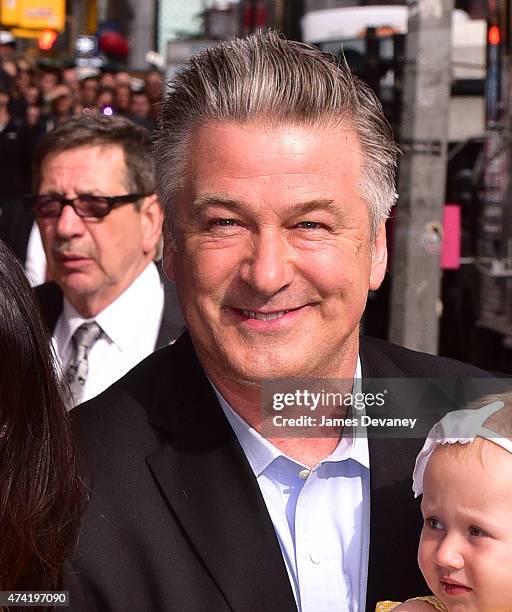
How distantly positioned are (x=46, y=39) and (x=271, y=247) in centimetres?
2658

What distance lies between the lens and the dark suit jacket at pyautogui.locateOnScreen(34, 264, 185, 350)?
3750 mm

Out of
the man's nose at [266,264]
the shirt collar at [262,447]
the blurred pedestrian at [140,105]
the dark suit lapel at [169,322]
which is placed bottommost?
the shirt collar at [262,447]

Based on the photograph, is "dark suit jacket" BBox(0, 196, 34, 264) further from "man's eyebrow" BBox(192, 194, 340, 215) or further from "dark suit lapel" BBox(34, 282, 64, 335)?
"man's eyebrow" BBox(192, 194, 340, 215)

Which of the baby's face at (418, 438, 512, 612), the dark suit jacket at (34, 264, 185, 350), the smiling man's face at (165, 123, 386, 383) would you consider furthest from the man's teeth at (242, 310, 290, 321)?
the dark suit jacket at (34, 264, 185, 350)

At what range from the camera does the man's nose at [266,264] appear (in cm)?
202

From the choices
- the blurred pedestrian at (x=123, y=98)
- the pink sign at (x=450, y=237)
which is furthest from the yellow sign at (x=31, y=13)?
the pink sign at (x=450, y=237)

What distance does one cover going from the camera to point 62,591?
6.51ft

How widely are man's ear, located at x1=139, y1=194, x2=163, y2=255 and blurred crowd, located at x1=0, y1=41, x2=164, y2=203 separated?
3996mm

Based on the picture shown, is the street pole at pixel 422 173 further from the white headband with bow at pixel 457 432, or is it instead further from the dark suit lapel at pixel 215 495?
the white headband with bow at pixel 457 432

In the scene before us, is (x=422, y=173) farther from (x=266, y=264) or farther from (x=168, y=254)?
(x=266, y=264)

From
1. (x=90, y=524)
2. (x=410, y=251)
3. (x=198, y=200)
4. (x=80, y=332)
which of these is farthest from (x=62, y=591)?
(x=410, y=251)

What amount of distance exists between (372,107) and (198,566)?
87cm

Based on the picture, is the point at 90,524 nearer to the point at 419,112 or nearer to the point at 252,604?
the point at 252,604

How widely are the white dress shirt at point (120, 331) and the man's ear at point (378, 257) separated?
153 centimetres
